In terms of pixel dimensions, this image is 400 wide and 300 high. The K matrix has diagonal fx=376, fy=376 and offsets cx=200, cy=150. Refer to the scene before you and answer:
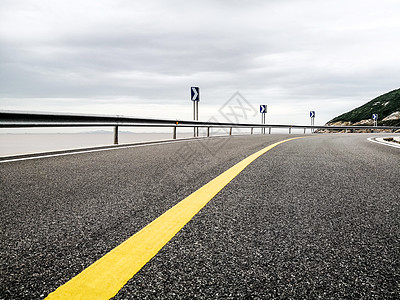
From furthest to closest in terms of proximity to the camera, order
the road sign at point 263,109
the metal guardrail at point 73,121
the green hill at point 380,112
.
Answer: the green hill at point 380,112
the road sign at point 263,109
the metal guardrail at point 73,121

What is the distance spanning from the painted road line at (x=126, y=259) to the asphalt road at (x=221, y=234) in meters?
0.05

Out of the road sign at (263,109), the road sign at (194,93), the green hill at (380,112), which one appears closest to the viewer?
the road sign at (194,93)

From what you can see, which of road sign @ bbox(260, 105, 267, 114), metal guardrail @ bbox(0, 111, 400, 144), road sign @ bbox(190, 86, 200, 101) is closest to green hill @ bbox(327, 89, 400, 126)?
road sign @ bbox(260, 105, 267, 114)

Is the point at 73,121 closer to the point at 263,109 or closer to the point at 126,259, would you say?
the point at 126,259

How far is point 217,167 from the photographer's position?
5418 millimetres

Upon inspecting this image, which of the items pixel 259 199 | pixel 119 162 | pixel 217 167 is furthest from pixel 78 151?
pixel 259 199

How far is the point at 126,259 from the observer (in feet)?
6.06

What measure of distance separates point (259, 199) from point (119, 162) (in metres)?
3.25

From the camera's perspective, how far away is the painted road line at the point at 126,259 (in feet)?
4.94

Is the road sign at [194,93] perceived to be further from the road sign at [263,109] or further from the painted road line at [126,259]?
the painted road line at [126,259]

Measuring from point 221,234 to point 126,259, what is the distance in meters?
0.65

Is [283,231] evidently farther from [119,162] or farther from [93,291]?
[119,162]

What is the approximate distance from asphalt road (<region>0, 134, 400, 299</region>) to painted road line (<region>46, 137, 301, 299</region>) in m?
0.05

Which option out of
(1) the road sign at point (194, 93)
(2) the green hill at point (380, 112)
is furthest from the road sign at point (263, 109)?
(2) the green hill at point (380, 112)
